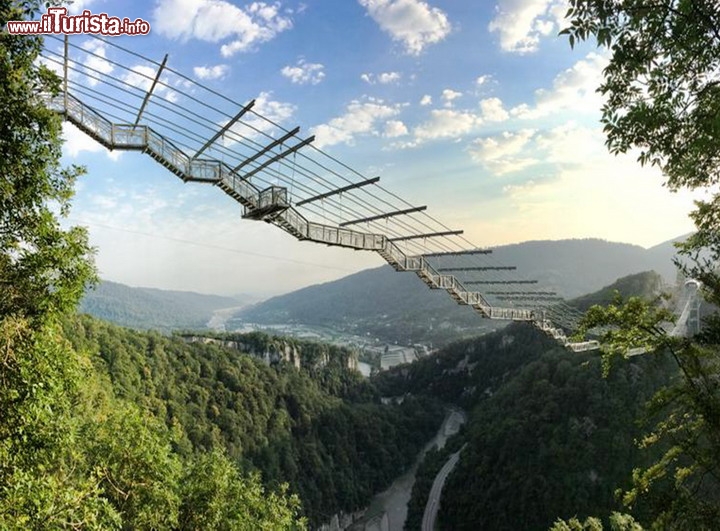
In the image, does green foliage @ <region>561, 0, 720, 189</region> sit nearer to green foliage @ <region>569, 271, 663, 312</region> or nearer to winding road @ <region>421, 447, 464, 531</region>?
winding road @ <region>421, 447, 464, 531</region>

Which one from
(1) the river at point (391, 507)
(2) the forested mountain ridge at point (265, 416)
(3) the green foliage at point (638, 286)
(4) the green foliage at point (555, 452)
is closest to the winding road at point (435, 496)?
(4) the green foliage at point (555, 452)

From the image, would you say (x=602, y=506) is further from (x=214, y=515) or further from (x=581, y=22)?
(x=581, y=22)

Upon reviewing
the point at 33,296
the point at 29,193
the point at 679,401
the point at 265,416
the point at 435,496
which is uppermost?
the point at 29,193

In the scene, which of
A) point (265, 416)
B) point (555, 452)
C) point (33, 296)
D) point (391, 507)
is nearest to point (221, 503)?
point (33, 296)

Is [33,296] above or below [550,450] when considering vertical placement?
above

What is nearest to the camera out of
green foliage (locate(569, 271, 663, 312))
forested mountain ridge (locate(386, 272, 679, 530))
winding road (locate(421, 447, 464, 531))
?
forested mountain ridge (locate(386, 272, 679, 530))

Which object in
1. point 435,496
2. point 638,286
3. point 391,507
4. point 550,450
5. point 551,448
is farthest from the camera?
point 638,286

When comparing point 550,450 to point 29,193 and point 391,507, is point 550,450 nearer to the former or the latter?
point 391,507

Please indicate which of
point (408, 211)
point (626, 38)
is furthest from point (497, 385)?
point (626, 38)

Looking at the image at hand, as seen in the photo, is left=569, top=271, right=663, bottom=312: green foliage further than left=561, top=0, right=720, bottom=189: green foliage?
Yes

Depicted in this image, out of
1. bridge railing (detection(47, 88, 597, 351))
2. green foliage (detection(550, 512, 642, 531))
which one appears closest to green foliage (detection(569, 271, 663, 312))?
green foliage (detection(550, 512, 642, 531))

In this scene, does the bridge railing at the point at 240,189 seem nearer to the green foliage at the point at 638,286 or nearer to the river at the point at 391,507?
the river at the point at 391,507
